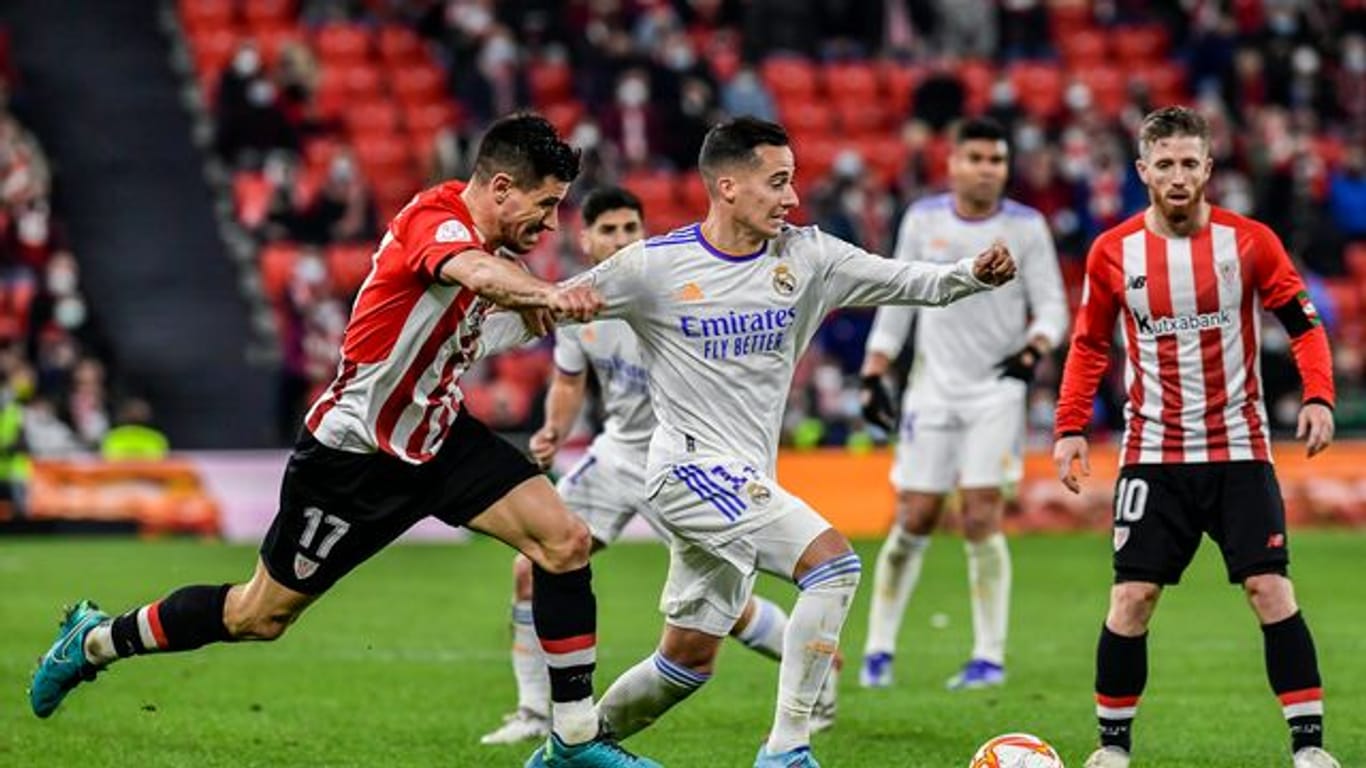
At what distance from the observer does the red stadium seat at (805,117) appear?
1152 inches

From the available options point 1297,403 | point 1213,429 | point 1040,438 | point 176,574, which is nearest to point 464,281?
point 1213,429

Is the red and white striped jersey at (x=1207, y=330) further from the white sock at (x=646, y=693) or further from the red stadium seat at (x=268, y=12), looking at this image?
the red stadium seat at (x=268, y=12)

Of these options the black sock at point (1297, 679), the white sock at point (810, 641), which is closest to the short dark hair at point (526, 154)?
the white sock at point (810, 641)

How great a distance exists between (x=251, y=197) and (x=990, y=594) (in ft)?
51.2

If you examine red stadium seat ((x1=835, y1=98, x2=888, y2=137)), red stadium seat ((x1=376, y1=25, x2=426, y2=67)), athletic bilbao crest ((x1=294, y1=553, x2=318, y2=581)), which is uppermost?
red stadium seat ((x1=376, y1=25, x2=426, y2=67))

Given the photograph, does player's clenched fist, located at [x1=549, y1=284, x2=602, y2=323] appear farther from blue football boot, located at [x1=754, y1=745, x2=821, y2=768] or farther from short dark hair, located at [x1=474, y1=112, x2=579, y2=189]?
blue football boot, located at [x1=754, y1=745, x2=821, y2=768]

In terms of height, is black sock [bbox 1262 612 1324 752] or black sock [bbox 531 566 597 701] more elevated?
black sock [bbox 531 566 597 701]

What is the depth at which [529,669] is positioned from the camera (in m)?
10.6

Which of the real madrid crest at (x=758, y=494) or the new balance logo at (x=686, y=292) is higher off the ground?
the new balance logo at (x=686, y=292)

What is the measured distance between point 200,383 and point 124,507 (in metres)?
3.34

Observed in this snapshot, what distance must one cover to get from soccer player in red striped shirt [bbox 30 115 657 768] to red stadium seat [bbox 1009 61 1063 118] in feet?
71.0

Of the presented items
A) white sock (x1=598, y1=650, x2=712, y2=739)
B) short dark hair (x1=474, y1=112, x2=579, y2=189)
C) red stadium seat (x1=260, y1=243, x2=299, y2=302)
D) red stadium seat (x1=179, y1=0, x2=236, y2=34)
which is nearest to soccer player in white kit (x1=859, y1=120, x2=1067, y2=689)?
white sock (x1=598, y1=650, x2=712, y2=739)

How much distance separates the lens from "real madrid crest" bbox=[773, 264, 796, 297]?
28.5 ft

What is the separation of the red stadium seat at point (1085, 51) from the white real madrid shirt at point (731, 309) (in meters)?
22.8
